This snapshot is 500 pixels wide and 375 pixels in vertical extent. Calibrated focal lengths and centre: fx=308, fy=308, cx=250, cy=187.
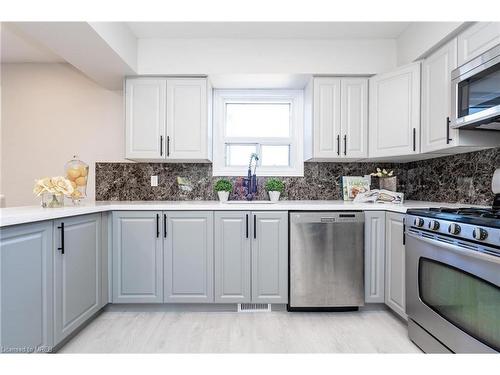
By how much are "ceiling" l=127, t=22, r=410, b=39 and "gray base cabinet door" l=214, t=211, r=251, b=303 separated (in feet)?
5.21

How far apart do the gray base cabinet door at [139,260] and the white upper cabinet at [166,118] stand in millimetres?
664

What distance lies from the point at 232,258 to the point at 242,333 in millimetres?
573

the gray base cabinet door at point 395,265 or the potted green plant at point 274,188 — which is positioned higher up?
the potted green plant at point 274,188

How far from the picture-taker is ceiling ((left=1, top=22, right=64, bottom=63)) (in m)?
2.78

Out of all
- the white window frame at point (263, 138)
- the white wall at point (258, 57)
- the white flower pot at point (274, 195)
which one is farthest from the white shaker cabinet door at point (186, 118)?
the white flower pot at point (274, 195)

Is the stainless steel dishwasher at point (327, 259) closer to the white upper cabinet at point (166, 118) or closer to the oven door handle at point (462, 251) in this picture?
the oven door handle at point (462, 251)

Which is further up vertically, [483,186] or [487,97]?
[487,97]

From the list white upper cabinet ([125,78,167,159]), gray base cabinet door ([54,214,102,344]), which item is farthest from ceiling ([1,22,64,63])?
gray base cabinet door ([54,214,102,344])

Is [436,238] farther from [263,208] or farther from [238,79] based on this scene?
[238,79]

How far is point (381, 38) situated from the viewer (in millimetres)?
2830

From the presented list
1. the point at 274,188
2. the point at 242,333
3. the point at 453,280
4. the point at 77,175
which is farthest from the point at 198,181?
the point at 453,280

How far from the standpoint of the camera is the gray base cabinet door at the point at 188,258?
8.23 ft

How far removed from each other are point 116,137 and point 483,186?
131 inches
